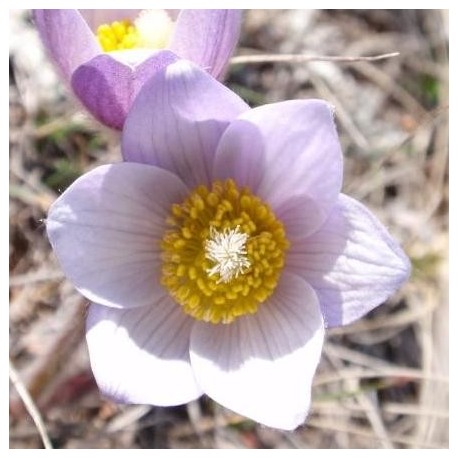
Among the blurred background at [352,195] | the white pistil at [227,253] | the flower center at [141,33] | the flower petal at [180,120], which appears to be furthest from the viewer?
the blurred background at [352,195]

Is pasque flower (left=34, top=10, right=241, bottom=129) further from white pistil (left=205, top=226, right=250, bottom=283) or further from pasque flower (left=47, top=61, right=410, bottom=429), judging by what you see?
white pistil (left=205, top=226, right=250, bottom=283)

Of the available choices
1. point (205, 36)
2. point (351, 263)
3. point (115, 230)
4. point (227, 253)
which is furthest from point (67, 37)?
point (351, 263)

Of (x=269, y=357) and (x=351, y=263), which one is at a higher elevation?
(x=351, y=263)

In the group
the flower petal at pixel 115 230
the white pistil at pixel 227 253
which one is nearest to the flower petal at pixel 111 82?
the flower petal at pixel 115 230

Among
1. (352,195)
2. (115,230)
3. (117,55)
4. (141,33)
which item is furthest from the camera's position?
(352,195)

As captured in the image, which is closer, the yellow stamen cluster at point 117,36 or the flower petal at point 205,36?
the flower petal at point 205,36

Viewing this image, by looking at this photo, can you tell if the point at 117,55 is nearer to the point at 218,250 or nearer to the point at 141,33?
the point at 141,33

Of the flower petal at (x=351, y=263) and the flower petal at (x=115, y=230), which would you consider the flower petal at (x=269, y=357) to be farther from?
the flower petal at (x=115, y=230)

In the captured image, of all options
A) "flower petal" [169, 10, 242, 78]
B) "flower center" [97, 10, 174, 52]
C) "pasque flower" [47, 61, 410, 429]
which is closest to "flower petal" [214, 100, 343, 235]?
"pasque flower" [47, 61, 410, 429]
